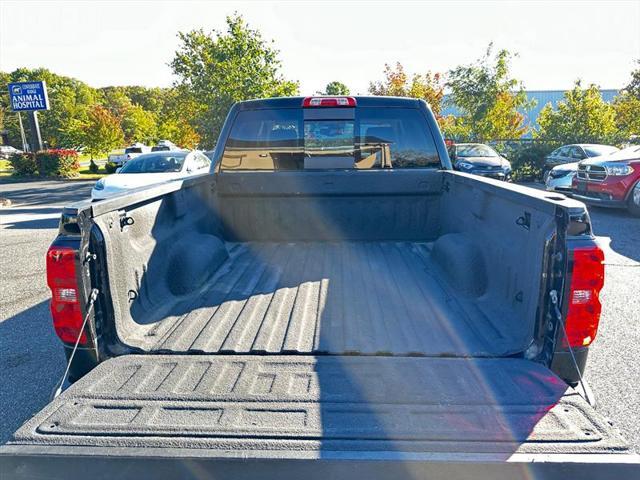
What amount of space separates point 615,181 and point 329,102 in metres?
9.44

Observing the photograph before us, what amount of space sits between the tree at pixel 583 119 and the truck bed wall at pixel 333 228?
19.3 metres

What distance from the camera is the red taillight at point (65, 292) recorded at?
6.63 ft

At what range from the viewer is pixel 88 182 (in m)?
23.1

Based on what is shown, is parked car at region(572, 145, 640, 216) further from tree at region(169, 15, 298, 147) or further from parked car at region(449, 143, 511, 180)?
tree at region(169, 15, 298, 147)

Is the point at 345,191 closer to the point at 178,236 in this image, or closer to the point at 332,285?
the point at 332,285

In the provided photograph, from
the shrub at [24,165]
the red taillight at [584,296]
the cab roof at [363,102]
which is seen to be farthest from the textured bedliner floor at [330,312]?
the shrub at [24,165]

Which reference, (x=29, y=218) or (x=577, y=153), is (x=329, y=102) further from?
(x=577, y=153)

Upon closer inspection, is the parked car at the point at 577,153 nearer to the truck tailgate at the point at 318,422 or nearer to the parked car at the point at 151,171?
the parked car at the point at 151,171

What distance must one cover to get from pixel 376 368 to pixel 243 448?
79 cm

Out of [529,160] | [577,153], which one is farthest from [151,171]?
[529,160]

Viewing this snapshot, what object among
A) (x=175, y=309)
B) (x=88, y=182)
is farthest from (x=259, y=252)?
(x=88, y=182)

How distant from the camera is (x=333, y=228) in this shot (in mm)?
4090

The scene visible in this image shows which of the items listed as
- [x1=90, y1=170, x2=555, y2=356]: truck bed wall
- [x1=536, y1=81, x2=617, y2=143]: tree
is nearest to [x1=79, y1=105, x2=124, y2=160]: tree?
[x1=536, y1=81, x2=617, y2=143]: tree

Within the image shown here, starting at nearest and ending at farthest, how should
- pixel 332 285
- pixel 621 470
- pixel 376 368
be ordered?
pixel 621 470 → pixel 376 368 → pixel 332 285
